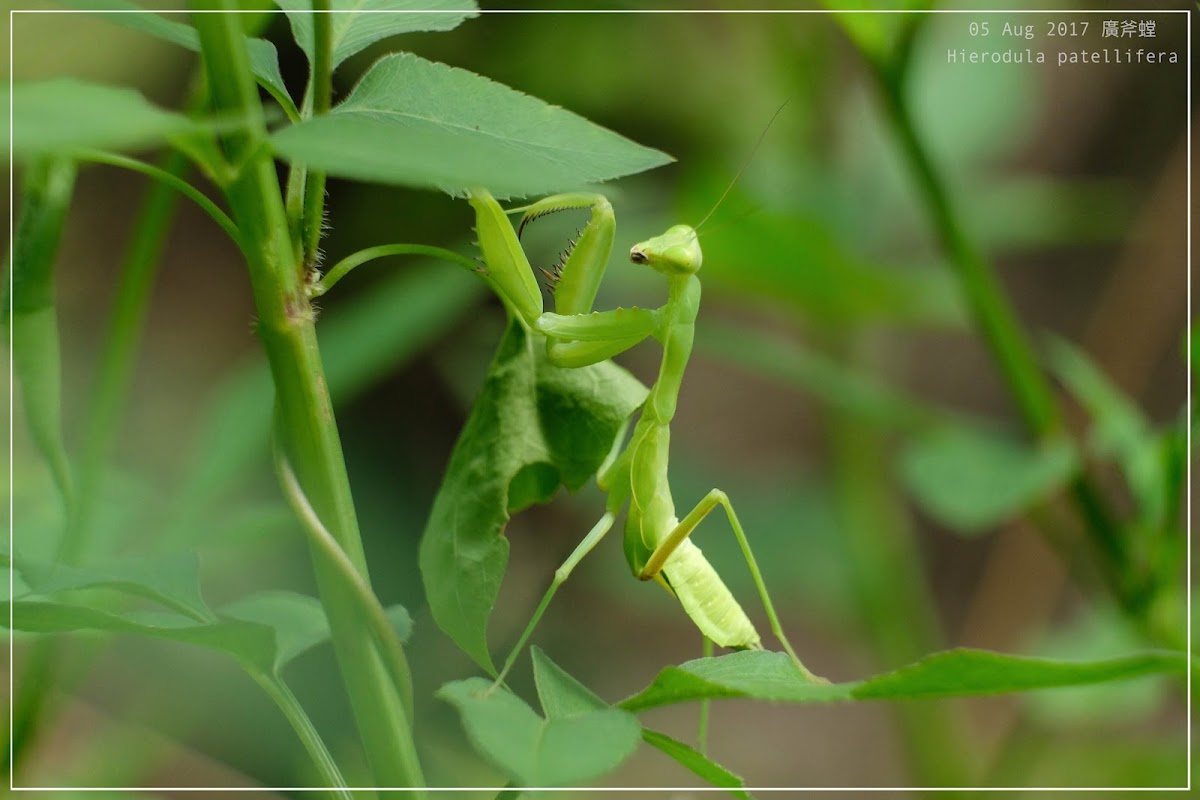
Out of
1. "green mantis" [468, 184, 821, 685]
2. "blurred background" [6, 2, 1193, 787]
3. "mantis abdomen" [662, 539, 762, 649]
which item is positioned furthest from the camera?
"blurred background" [6, 2, 1193, 787]

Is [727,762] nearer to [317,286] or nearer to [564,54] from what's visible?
[564,54]

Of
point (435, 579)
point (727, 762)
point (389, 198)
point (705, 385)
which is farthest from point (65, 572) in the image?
point (705, 385)

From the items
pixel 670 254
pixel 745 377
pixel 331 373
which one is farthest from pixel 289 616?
pixel 745 377

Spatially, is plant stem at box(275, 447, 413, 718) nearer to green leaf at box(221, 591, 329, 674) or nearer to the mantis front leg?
green leaf at box(221, 591, 329, 674)

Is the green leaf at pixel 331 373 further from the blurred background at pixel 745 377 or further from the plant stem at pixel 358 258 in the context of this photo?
the plant stem at pixel 358 258

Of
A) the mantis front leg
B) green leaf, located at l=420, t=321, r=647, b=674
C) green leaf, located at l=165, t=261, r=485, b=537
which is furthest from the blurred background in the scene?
green leaf, located at l=420, t=321, r=647, b=674

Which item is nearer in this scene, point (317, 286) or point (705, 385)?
point (317, 286)
